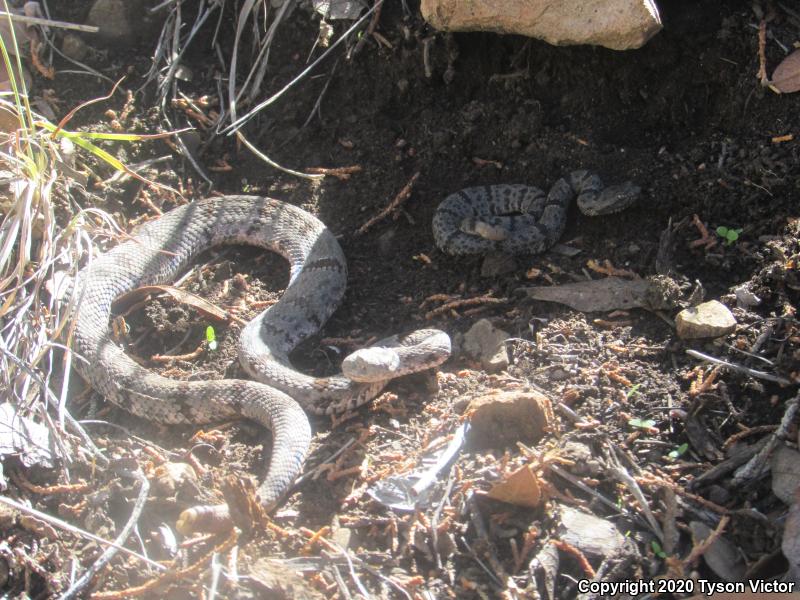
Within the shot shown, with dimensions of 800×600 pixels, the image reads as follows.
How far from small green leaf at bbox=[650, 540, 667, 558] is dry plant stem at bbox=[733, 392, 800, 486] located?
0.45 m

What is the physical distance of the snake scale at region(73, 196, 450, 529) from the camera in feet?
13.7

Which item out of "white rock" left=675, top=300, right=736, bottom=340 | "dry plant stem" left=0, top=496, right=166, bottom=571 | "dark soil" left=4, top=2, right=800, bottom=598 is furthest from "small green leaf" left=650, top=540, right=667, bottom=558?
"dry plant stem" left=0, top=496, right=166, bottom=571

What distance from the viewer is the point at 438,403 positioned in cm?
417

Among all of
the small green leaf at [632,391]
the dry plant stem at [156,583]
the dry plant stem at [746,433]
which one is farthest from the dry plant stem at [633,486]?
the dry plant stem at [156,583]

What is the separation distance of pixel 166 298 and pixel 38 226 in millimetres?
859

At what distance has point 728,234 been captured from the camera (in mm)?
4434

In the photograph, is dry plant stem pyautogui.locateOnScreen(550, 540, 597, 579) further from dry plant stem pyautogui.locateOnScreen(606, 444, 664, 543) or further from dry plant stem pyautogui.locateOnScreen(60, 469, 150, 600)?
dry plant stem pyautogui.locateOnScreen(60, 469, 150, 600)

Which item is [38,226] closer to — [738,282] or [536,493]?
[536,493]

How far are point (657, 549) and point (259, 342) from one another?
2.46 metres

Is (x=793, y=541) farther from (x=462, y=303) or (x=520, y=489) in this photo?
(x=462, y=303)

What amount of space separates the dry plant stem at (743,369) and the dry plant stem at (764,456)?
0.65 feet

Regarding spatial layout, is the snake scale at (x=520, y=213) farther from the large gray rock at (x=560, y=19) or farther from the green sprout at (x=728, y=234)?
the large gray rock at (x=560, y=19)

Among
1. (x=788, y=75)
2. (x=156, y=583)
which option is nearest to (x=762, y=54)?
(x=788, y=75)

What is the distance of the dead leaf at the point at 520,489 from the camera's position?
3.32 meters
